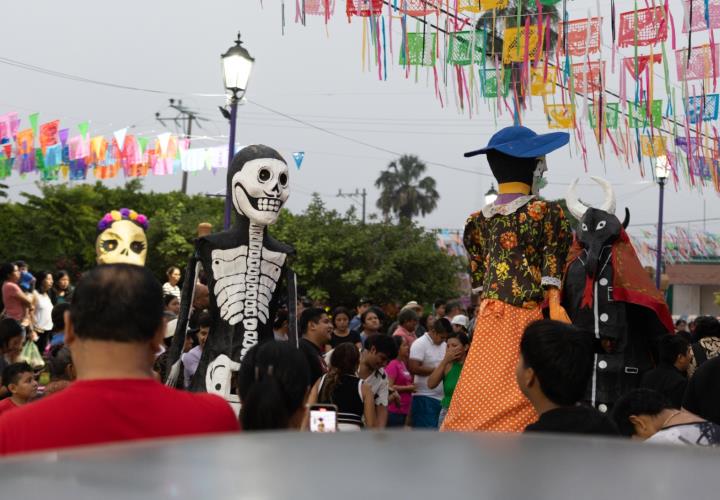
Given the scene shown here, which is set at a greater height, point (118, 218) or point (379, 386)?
point (118, 218)

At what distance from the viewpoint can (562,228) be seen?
583 centimetres

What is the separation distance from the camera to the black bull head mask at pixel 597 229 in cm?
605

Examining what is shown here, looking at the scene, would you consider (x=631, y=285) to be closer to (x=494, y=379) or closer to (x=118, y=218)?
(x=494, y=379)

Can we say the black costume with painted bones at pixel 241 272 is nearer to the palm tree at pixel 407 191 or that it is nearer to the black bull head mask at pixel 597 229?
the black bull head mask at pixel 597 229

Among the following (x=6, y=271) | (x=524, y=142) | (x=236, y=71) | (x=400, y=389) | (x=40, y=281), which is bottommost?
(x=400, y=389)

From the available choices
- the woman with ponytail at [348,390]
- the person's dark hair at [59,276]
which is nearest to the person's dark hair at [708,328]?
the woman with ponytail at [348,390]

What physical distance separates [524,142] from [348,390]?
178cm

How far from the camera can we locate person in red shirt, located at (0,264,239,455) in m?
2.31

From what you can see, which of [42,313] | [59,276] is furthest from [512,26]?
[59,276]

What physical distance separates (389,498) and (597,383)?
197 inches

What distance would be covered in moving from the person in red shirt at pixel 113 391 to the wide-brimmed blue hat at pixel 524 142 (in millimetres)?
3648

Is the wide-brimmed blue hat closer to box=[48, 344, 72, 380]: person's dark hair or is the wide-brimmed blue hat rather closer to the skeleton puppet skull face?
the skeleton puppet skull face

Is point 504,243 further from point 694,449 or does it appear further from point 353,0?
point 694,449

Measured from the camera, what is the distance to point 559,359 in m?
3.46
